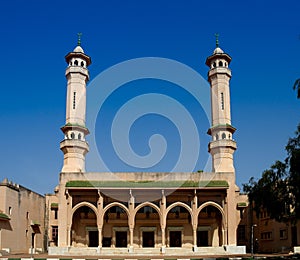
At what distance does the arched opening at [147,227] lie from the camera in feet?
151

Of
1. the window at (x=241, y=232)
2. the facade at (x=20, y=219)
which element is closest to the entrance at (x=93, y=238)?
the facade at (x=20, y=219)

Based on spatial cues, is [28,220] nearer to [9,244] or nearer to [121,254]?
[9,244]

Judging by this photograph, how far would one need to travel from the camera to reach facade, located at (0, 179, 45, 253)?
43812 millimetres

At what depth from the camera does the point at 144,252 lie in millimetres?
43156

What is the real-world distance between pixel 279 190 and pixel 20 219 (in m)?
27.5

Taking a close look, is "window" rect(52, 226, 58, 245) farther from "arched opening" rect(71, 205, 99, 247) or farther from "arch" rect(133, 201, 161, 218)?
"arch" rect(133, 201, 161, 218)

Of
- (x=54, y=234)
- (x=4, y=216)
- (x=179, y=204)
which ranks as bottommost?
(x=54, y=234)

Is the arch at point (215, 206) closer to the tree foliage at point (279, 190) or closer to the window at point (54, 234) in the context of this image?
the tree foliage at point (279, 190)

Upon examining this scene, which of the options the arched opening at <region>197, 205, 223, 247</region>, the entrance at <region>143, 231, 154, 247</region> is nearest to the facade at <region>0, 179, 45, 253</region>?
the entrance at <region>143, 231, 154, 247</region>

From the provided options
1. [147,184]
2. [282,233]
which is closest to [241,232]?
[282,233]

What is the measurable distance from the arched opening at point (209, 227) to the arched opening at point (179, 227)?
→ 1176 millimetres

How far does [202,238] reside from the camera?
46.6 meters

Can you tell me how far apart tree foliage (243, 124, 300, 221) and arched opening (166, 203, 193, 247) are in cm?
962

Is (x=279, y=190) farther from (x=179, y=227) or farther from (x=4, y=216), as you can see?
(x=4, y=216)
